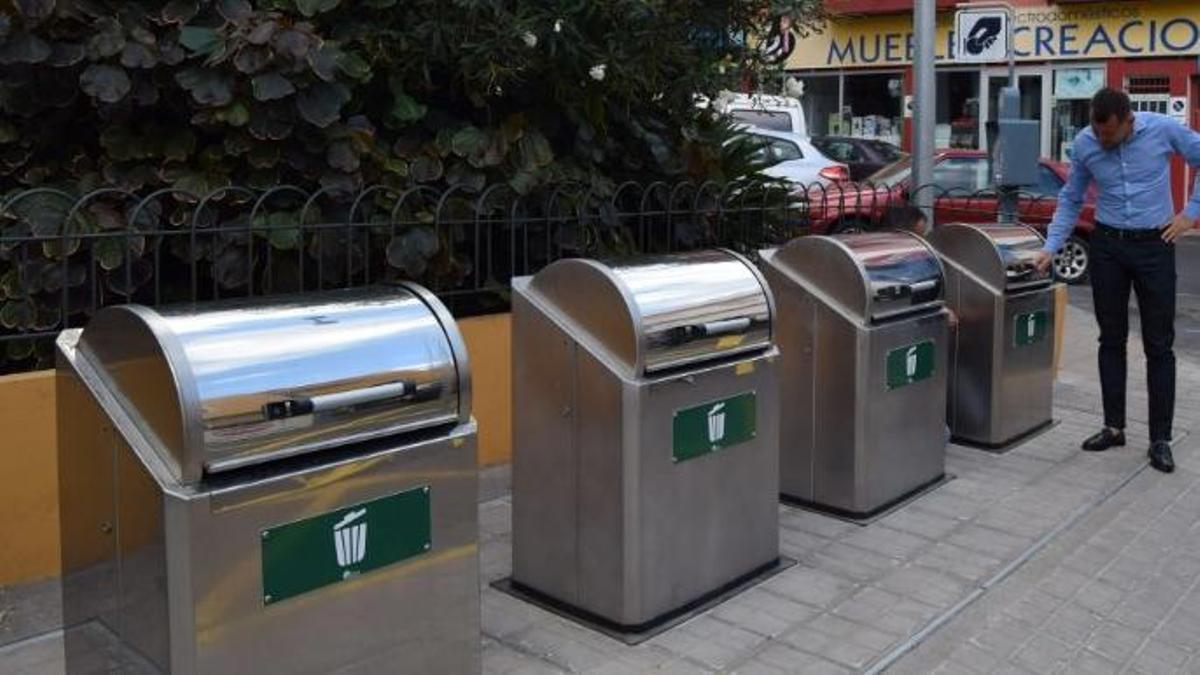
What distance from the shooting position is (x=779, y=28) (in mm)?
6586

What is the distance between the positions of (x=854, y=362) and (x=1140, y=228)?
6.50ft

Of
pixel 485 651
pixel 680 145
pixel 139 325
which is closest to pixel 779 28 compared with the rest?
pixel 680 145

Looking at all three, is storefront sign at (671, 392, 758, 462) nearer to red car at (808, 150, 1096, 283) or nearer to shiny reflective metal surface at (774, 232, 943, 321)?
shiny reflective metal surface at (774, 232, 943, 321)

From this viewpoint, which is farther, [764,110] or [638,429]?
[764,110]

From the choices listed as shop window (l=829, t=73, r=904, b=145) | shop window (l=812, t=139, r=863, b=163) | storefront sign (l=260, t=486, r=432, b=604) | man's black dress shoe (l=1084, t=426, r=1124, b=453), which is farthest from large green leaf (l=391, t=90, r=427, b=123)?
shop window (l=829, t=73, r=904, b=145)

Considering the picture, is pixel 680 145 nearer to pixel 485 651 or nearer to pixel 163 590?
pixel 485 651

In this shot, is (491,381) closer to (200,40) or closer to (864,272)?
(864,272)

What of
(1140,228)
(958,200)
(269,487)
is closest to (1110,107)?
(1140,228)

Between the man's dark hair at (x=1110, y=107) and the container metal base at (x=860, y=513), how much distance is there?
2.02 metres

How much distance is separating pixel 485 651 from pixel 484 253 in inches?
104

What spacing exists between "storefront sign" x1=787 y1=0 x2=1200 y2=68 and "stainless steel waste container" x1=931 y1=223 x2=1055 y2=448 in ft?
48.7

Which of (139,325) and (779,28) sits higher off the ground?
(779,28)

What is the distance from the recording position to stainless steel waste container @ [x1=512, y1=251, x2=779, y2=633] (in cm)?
392

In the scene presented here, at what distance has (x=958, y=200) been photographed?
11.8 metres
